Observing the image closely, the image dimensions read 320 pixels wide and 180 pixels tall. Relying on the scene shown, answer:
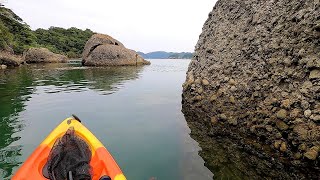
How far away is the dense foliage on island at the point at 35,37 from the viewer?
1320 inches

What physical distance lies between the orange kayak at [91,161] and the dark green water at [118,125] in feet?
3.13

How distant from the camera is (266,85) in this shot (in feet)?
21.4

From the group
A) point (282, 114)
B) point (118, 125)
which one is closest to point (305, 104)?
point (282, 114)

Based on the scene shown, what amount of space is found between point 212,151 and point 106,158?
2.95m

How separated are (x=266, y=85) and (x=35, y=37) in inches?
2170

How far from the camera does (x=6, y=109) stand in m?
11.1

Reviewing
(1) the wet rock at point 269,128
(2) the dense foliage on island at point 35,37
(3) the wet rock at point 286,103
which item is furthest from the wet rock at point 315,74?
(2) the dense foliage on island at point 35,37

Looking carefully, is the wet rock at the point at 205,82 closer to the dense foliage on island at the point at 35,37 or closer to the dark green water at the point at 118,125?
the dark green water at the point at 118,125

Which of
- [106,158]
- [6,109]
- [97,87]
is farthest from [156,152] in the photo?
[97,87]

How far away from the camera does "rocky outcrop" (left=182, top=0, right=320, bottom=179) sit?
5.31 meters

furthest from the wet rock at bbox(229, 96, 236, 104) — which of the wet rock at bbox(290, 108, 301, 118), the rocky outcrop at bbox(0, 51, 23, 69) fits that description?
the rocky outcrop at bbox(0, 51, 23, 69)

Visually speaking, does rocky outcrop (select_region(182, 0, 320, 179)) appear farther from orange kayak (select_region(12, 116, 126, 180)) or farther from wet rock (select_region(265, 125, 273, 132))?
orange kayak (select_region(12, 116, 126, 180))

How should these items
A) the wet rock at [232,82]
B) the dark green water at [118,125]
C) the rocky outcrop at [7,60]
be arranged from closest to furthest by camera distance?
the dark green water at [118,125], the wet rock at [232,82], the rocky outcrop at [7,60]

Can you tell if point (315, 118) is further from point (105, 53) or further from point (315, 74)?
point (105, 53)
